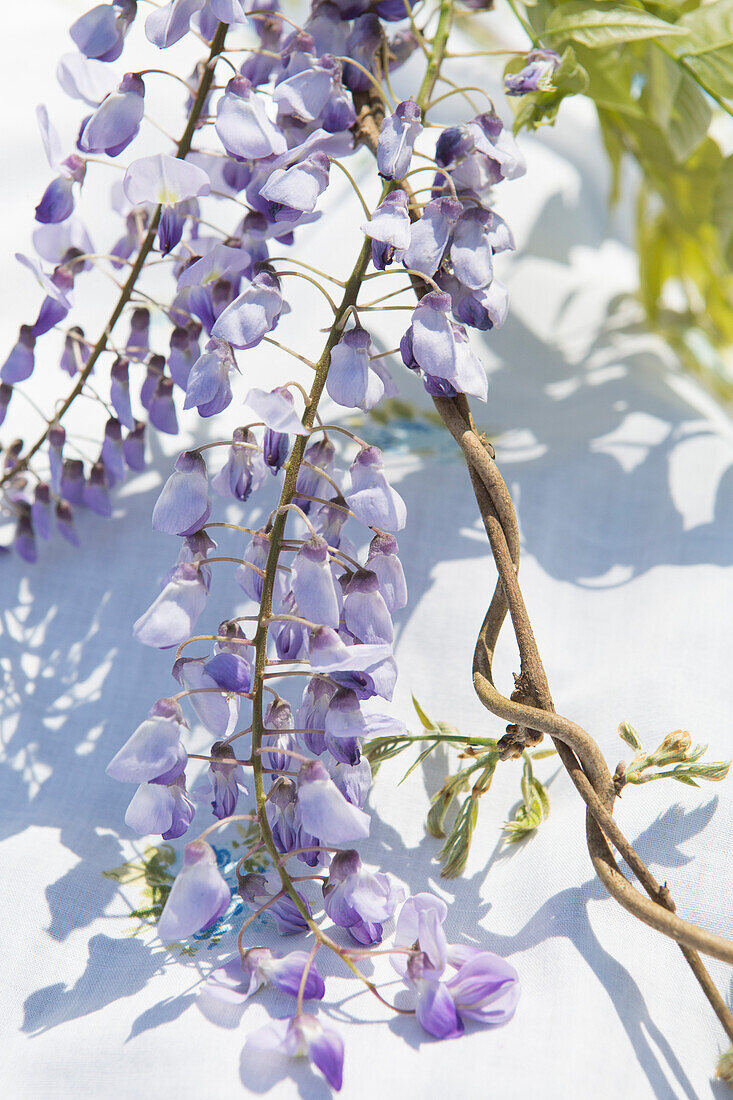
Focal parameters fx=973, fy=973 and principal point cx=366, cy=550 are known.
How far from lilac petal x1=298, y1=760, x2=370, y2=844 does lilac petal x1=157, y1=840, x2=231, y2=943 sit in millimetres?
30

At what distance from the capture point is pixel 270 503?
50 centimetres

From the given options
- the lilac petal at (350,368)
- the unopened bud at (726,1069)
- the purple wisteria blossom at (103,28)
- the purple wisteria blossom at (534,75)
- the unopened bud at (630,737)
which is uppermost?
the purple wisteria blossom at (103,28)

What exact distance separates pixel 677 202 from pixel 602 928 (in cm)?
49

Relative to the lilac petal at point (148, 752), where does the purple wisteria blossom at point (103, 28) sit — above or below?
above

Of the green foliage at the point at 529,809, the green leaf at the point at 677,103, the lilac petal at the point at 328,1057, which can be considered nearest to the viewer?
the lilac petal at the point at 328,1057

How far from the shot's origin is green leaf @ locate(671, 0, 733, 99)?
0.44m

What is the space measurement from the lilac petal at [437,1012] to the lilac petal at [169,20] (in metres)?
0.32

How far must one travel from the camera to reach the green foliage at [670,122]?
0.42 meters

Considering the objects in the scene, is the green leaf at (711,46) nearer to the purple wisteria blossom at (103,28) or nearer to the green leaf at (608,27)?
the green leaf at (608,27)

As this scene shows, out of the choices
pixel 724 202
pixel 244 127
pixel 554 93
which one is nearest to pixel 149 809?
pixel 244 127

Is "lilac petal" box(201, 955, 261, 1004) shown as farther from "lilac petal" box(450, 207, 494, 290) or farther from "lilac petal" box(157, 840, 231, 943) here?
"lilac petal" box(450, 207, 494, 290)

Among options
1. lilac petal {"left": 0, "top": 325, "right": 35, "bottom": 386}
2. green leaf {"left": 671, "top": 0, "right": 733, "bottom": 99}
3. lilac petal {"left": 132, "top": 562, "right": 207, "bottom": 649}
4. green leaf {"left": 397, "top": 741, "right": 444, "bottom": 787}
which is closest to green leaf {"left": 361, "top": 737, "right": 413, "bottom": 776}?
green leaf {"left": 397, "top": 741, "right": 444, "bottom": 787}

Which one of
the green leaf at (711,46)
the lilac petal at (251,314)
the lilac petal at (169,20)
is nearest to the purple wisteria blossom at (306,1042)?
the lilac petal at (251,314)

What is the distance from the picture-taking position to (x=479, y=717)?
425 millimetres
